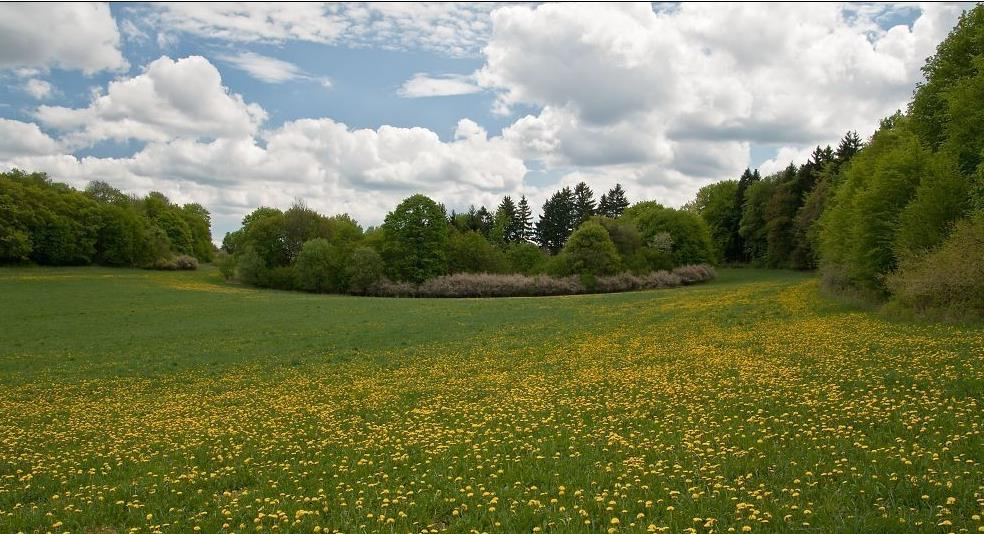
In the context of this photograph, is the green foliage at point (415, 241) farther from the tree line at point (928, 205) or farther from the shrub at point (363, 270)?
the tree line at point (928, 205)

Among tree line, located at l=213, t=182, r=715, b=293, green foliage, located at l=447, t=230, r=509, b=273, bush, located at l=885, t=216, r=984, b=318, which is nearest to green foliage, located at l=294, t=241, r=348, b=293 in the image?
tree line, located at l=213, t=182, r=715, b=293

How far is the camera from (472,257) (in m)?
85.2

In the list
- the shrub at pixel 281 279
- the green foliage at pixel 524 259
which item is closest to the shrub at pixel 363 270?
the shrub at pixel 281 279

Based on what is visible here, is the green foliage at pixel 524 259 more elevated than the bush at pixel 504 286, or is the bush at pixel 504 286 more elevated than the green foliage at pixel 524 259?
the green foliage at pixel 524 259

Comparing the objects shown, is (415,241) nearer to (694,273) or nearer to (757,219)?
(694,273)

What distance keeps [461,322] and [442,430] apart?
26.9 metres

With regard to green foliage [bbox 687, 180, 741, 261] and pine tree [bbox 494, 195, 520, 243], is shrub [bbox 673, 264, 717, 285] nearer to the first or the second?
green foliage [bbox 687, 180, 741, 261]

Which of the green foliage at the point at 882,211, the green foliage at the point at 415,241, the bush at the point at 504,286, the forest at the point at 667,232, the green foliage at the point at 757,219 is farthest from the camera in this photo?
the green foliage at the point at 757,219

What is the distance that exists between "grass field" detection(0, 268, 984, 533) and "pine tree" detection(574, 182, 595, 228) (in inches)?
3778

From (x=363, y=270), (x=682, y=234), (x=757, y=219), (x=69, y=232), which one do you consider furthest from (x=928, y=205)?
(x=69, y=232)

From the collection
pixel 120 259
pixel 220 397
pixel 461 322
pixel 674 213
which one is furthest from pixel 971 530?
pixel 120 259

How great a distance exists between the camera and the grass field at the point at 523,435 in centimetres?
756

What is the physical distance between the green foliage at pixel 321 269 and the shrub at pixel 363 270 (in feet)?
4.32

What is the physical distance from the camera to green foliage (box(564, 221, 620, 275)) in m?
81.7
